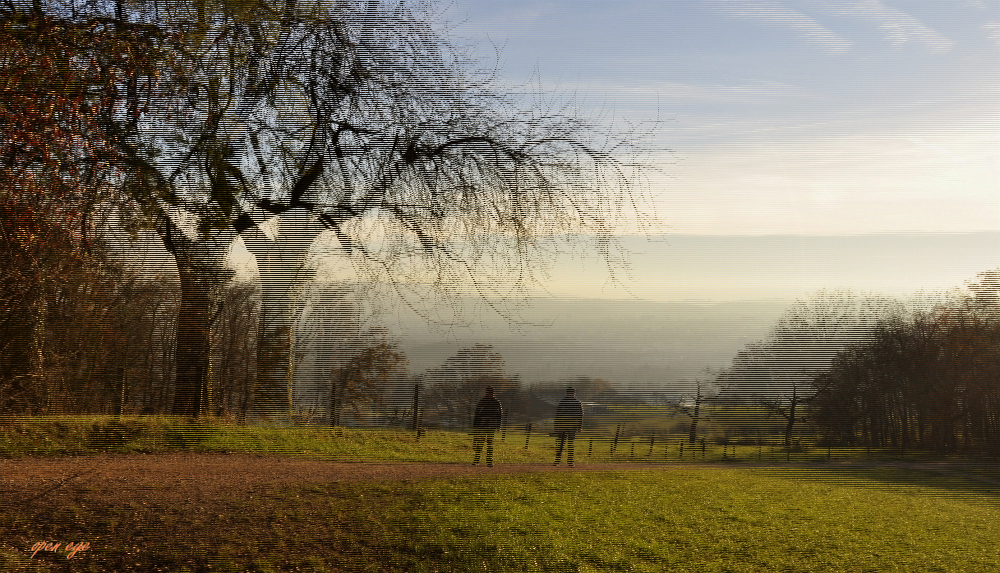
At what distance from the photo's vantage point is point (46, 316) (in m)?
4.97

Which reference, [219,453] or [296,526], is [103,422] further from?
[296,526]

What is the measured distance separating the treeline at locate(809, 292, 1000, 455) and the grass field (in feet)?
3.44

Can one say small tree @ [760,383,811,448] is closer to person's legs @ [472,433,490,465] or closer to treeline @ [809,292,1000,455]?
treeline @ [809,292,1000,455]

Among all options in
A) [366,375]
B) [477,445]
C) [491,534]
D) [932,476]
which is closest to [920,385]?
[932,476]

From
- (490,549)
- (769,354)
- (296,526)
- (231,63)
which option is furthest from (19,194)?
(769,354)

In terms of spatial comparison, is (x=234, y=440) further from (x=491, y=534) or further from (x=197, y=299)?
(x=491, y=534)

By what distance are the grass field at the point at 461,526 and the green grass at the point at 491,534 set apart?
14 mm

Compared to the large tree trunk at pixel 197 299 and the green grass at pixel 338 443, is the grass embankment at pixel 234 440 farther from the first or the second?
the large tree trunk at pixel 197 299

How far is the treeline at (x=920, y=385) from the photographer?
519 cm

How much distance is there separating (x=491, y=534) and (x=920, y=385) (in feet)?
16.5

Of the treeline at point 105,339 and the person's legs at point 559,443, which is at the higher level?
the treeline at point 105,339

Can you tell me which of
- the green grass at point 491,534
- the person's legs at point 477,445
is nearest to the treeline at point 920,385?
the green grass at point 491,534

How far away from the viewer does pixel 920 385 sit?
6.19 metres

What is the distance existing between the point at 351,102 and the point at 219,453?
3.63 meters
